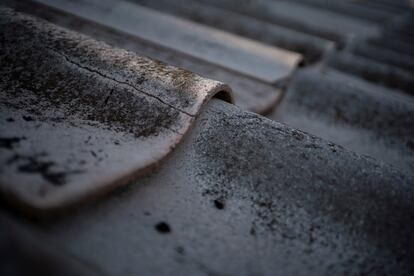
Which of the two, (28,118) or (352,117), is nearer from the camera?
(28,118)

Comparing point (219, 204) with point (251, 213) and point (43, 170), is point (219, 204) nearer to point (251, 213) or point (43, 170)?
point (251, 213)

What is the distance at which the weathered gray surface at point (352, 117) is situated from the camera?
152 cm

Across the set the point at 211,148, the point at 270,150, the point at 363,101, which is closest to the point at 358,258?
the point at 270,150

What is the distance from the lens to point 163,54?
1693 mm

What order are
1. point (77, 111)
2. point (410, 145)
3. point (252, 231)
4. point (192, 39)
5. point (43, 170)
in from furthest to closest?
point (192, 39), point (410, 145), point (77, 111), point (252, 231), point (43, 170)

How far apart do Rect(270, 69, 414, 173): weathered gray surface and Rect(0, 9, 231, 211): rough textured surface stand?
693mm

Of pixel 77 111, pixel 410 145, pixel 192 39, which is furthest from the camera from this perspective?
pixel 192 39

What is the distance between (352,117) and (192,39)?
101 centimetres

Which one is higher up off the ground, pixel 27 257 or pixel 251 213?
pixel 251 213

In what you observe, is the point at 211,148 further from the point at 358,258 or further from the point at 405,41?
the point at 405,41

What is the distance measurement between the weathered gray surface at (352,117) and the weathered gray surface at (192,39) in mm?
171

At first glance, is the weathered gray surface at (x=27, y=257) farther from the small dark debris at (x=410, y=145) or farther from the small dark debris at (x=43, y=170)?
the small dark debris at (x=410, y=145)

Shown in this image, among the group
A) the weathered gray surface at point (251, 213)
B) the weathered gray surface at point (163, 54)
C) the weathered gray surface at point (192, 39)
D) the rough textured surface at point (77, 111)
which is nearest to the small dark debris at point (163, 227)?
the weathered gray surface at point (251, 213)

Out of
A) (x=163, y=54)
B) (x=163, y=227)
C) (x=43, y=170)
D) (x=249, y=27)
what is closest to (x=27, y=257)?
(x=43, y=170)
